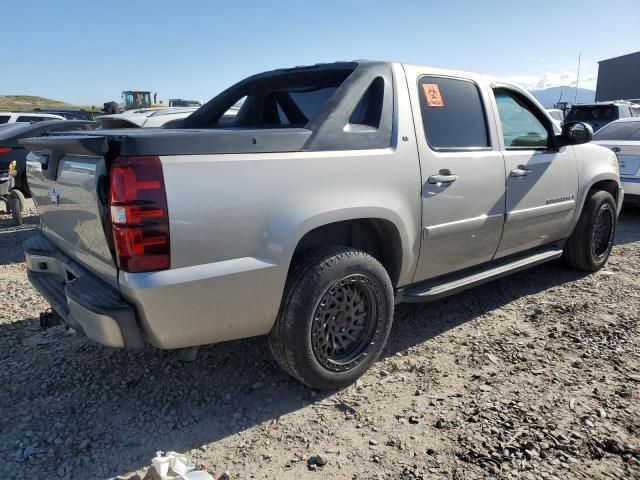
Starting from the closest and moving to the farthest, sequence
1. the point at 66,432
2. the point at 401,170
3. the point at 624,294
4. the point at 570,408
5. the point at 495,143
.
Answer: the point at 66,432 < the point at 570,408 < the point at 401,170 < the point at 495,143 < the point at 624,294

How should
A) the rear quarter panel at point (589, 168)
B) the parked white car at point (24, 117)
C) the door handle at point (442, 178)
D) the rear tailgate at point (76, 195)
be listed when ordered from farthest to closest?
the parked white car at point (24, 117), the rear quarter panel at point (589, 168), the door handle at point (442, 178), the rear tailgate at point (76, 195)

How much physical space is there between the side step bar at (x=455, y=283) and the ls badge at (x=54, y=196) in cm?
208

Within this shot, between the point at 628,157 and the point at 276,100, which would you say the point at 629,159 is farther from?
the point at 276,100

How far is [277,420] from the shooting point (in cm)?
271

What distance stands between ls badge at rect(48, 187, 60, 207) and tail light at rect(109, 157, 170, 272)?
0.80 meters

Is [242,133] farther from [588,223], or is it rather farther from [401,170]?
[588,223]

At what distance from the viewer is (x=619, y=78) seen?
39406 mm

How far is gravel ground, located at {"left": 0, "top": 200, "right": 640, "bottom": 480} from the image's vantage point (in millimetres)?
2365

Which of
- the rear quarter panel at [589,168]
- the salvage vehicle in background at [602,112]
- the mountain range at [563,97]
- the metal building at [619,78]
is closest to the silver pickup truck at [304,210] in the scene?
the rear quarter panel at [589,168]

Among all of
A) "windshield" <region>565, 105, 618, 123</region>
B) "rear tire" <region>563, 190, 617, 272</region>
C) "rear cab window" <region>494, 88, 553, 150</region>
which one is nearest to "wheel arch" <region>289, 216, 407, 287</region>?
"rear cab window" <region>494, 88, 553, 150</region>

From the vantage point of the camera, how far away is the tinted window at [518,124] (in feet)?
12.8

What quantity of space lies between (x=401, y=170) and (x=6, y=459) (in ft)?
8.20

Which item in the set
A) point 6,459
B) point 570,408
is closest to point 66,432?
point 6,459

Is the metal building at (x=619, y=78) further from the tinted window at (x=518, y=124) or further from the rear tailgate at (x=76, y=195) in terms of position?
the rear tailgate at (x=76, y=195)
